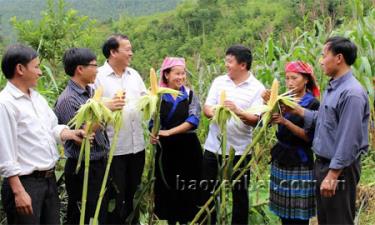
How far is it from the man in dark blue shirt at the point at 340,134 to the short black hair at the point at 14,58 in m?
1.77

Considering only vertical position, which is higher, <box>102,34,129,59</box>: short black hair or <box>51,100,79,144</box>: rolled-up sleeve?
<box>102,34,129,59</box>: short black hair

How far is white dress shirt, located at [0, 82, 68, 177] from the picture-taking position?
2.76m

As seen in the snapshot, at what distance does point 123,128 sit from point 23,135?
99 cm

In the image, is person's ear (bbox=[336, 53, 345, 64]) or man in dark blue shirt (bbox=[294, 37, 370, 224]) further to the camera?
person's ear (bbox=[336, 53, 345, 64])

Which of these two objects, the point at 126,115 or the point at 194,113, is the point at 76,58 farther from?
the point at 194,113

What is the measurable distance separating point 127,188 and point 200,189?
1.95ft

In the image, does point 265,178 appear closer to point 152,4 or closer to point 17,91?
point 17,91

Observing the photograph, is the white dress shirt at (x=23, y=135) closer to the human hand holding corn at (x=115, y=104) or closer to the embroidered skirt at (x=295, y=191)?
the human hand holding corn at (x=115, y=104)

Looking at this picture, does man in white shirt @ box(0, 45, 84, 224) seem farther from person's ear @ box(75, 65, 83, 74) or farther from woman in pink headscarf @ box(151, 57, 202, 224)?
woman in pink headscarf @ box(151, 57, 202, 224)

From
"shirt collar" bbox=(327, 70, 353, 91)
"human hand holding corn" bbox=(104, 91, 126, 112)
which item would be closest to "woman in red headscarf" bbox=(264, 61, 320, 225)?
"shirt collar" bbox=(327, 70, 353, 91)

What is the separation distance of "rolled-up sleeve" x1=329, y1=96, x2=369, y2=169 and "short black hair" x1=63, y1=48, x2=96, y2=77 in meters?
1.65

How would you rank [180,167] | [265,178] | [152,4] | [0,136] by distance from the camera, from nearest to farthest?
[0,136] < [180,167] < [265,178] < [152,4]

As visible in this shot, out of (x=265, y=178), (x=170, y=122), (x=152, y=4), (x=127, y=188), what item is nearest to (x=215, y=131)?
(x=170, y=122)

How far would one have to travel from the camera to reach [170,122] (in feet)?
12.8
